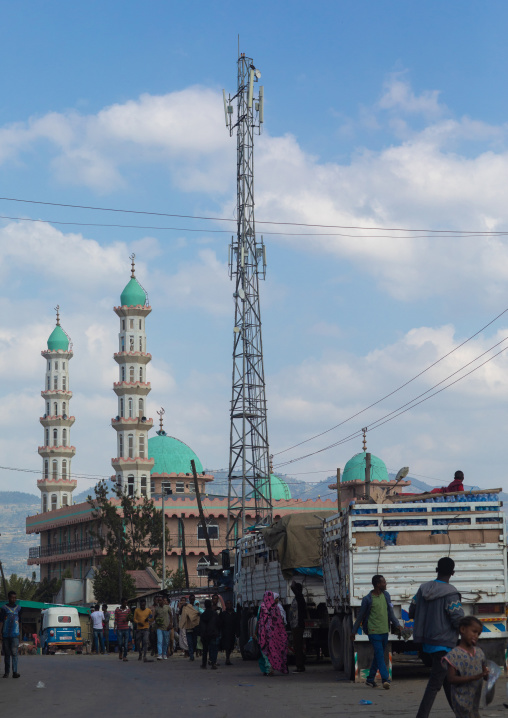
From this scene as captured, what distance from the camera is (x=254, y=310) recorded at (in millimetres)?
46531

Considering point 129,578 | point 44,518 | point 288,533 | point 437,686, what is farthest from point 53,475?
point 437,686

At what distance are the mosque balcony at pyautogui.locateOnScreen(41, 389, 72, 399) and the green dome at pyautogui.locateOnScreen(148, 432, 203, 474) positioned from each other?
7.74 metres

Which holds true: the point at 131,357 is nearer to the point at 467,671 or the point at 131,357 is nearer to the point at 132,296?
the point at 132,296

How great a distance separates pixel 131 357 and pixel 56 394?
34.9 ft

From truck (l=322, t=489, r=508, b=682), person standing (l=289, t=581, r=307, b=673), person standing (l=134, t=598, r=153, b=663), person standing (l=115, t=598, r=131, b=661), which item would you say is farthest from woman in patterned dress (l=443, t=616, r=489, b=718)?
person standing (l=115, t=598, r=131, b=661)

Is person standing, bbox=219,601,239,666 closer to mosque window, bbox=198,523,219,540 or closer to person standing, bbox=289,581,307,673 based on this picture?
person standing, bbox=289,581,307,673

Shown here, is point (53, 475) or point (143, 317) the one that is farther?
point (53, 475)

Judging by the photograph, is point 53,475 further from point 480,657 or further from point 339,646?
point 480,657

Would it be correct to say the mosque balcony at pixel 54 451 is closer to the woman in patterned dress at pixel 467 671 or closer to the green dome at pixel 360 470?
the green dome at pixel 360 470

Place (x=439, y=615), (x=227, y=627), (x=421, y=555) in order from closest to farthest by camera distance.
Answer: (x=439, y=615) < (x=421, y=555) < (x=227, y=627)

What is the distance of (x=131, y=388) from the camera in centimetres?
7769

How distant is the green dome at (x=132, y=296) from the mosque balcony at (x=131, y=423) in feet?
28.2

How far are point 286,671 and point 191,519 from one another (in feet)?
198

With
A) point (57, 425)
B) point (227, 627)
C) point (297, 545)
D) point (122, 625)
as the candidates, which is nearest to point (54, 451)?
point (57, 425)
